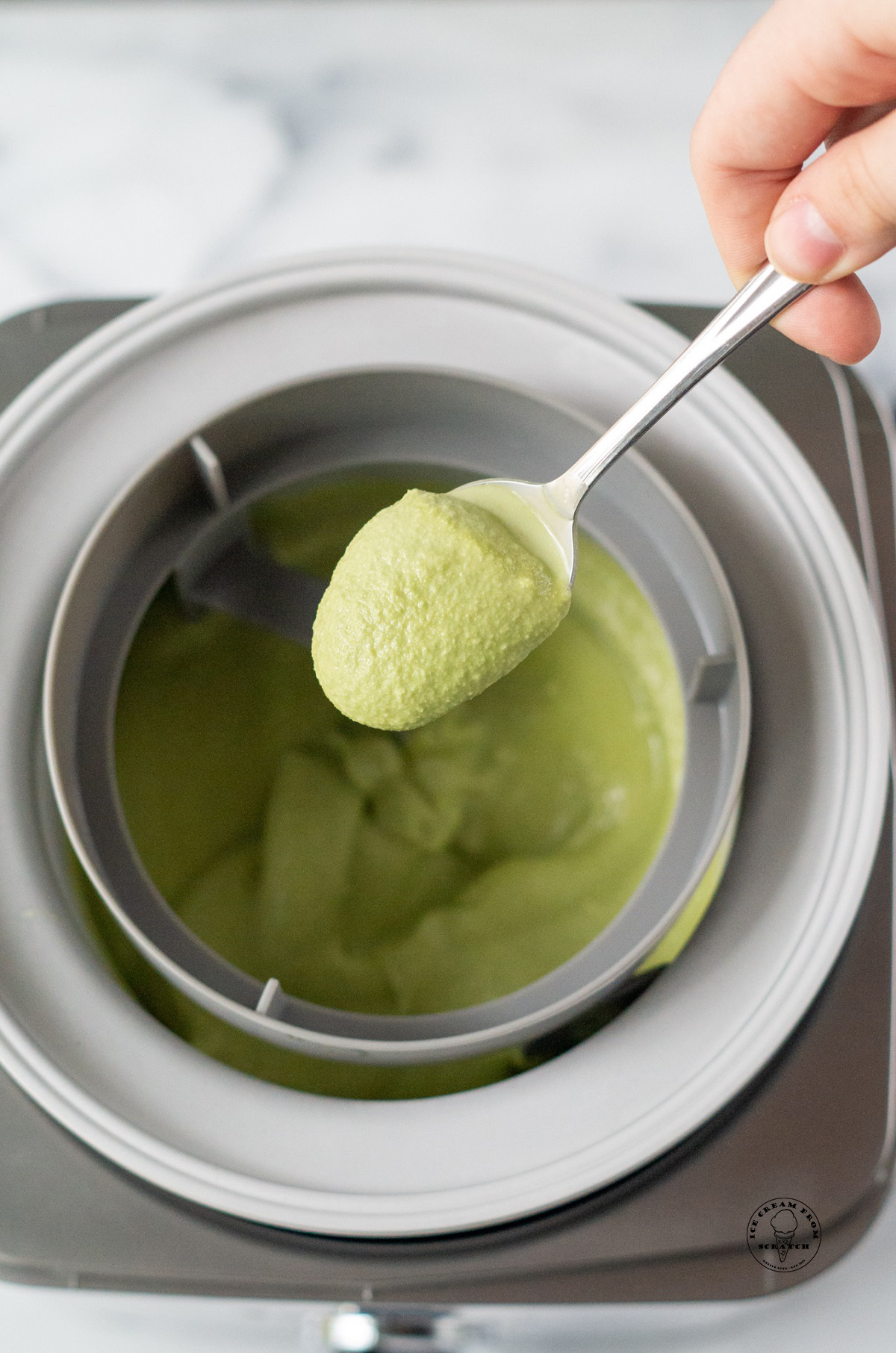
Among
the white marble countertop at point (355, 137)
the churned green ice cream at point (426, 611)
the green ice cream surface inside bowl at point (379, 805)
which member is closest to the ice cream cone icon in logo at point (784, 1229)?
the green ice cream surface inside bowl at point (379, 805)

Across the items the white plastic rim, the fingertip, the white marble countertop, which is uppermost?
the white marble countertop

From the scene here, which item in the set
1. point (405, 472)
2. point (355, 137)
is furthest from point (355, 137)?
point (405, 472)

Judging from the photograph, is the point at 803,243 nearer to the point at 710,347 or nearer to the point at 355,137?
the point at 710,347

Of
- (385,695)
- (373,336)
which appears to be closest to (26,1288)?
(385,695)

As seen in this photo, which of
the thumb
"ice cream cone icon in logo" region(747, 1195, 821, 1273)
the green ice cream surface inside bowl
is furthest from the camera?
the green ice cream surface inside bowl

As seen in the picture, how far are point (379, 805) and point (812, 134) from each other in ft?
1.69

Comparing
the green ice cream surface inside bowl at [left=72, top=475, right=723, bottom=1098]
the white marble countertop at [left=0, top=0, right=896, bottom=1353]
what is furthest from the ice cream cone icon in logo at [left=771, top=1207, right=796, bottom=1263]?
the white marble countertop at [left=0, top=0, right=896, bottom=1353]

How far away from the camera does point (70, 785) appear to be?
606 millimetres

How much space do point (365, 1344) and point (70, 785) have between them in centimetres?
37

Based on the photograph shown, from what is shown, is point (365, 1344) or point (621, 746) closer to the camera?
point (365, 1344)

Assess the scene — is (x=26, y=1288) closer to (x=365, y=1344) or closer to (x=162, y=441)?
(x=365, y=1344)

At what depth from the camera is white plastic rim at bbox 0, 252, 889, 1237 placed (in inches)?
21.9

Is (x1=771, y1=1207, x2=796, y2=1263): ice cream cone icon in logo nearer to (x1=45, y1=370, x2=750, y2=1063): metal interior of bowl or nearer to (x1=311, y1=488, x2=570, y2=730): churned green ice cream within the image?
(x1=45, y1=370, x2=750, y2=1063): metal interior of bowl

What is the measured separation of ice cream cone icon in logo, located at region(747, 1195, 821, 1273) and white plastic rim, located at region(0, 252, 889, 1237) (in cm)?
8
